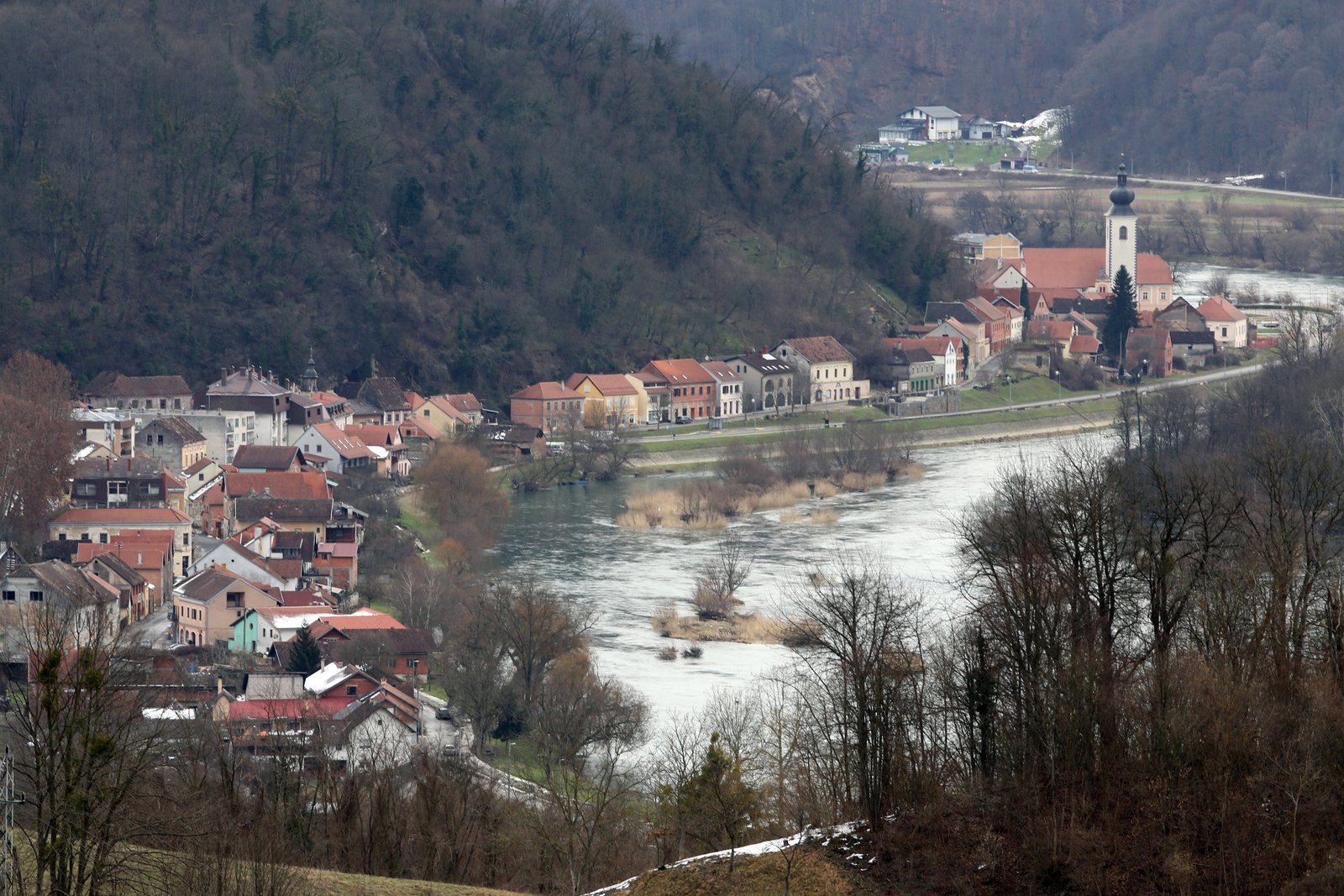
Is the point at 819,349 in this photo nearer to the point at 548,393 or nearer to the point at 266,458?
the point at 548,393

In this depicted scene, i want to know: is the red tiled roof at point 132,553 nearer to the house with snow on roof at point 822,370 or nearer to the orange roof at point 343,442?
the orange roof at point 343,442

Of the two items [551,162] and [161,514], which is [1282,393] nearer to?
[161,514]

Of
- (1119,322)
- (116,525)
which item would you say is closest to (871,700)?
(116,525)

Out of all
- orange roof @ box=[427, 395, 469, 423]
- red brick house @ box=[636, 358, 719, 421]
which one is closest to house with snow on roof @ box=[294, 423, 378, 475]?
orange roof @ box=[427, 395, 469, 423]

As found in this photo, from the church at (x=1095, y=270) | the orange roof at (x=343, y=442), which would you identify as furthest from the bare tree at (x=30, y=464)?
the church at (x=1095, y=270)

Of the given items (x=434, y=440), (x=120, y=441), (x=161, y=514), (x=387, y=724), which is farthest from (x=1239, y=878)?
(x=434, y=440)
